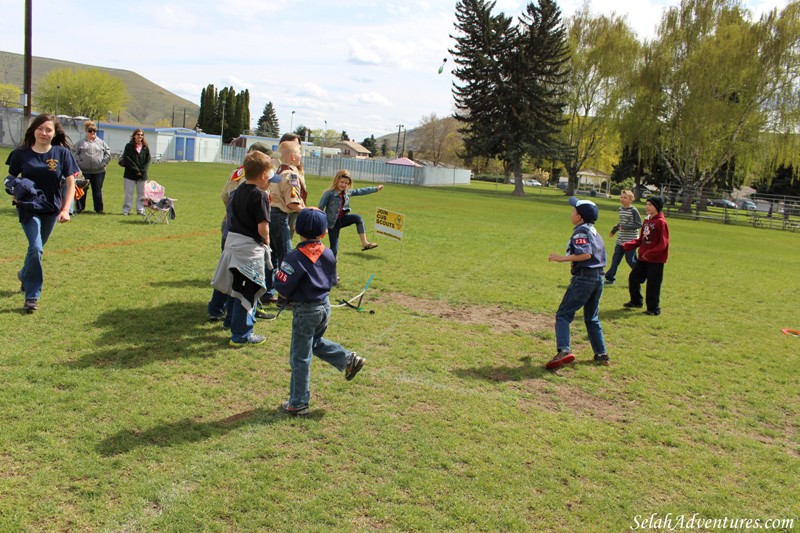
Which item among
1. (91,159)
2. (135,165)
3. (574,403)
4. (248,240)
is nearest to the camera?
(574,403)

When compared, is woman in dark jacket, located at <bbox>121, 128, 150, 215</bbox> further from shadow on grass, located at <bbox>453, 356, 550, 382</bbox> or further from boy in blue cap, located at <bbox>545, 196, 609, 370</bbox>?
boy in blue cap, located at <bbox>545, 196, 609, 370</bbox>

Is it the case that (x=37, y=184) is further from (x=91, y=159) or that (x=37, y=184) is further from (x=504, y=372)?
(x=91, y=159)

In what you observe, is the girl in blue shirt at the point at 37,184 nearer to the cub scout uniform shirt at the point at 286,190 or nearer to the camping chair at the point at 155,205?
the cub scout uniform shirt at the point at 286,190

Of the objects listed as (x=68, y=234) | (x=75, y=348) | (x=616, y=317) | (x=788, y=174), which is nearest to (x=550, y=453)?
(x=75, y=348)

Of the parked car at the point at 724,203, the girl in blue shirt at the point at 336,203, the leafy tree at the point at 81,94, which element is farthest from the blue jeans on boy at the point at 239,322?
the leafy tree at the point at 81,94

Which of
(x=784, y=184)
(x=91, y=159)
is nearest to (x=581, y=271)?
(x=91, y=159)

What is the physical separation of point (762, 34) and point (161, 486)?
46.6 meters

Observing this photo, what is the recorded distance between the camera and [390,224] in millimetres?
12805

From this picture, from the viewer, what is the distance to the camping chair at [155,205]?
13.4m

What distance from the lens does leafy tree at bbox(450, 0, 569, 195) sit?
50.3 metres

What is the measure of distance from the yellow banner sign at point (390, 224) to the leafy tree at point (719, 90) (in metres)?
35.5

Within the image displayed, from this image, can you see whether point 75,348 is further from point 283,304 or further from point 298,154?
point 298,154

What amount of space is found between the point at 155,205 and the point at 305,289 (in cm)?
1034

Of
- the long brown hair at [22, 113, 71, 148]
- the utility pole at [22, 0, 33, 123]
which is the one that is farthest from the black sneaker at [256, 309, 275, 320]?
the utility pole at [22, 0, 33, 123]
